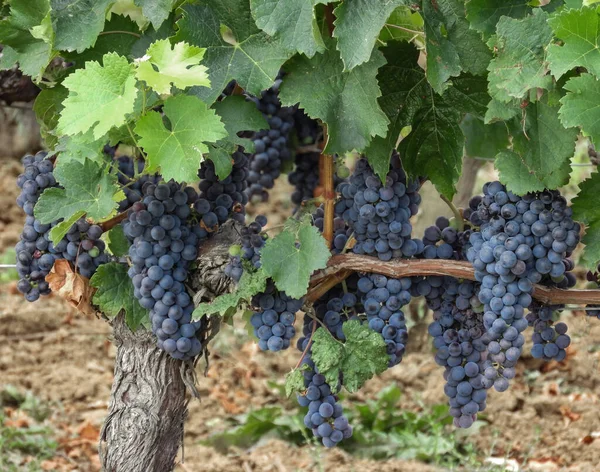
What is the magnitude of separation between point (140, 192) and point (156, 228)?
0.87 feet

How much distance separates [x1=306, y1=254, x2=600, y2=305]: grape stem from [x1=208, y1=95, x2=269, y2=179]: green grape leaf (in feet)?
1.19

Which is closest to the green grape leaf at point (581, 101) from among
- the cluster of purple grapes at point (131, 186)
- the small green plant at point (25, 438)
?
the cluster of purple grapes at point (131, 186)

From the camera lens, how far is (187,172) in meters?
1.72

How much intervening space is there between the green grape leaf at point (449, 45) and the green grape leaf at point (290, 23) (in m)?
0.24

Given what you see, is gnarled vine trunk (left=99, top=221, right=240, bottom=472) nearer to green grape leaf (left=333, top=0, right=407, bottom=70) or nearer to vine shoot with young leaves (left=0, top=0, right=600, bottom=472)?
vine shoot with young leaves (left=0, top=0, right=600, bottom=472)

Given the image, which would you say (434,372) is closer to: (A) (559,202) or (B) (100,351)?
(B) (100,351)

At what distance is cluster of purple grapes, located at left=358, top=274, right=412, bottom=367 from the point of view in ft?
6.68

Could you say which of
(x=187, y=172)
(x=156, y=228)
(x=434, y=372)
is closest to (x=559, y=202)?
(x=187, y=172)

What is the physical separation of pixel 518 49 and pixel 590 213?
42cm

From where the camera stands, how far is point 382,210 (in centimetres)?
197

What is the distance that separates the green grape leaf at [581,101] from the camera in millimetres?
1614

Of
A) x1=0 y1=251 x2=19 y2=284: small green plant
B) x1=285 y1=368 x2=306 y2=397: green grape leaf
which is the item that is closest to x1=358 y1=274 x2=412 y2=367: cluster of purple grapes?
x1=285 y1=368 x2=306 y2=397: green grape leaf

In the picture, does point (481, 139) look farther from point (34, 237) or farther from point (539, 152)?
point (34, 237)

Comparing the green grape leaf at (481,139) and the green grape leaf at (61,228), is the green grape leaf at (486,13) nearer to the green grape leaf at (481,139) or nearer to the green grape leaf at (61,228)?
the green grape leaf at (481,139)
